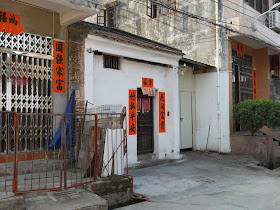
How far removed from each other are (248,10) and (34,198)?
1290 centimetres

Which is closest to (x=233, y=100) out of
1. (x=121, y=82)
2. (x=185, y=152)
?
(x=185, y=152)

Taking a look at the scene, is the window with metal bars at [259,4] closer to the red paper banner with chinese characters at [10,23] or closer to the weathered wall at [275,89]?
the weathered wall at [275,89]

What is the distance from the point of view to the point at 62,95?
785 cm

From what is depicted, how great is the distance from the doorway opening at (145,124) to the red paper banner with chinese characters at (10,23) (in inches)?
171

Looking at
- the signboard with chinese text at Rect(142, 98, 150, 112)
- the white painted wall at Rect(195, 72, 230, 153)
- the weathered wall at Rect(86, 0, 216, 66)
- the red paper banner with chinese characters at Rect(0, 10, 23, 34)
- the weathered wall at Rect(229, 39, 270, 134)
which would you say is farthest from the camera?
the weathered wall at Rect(229, 39, 270, 134)

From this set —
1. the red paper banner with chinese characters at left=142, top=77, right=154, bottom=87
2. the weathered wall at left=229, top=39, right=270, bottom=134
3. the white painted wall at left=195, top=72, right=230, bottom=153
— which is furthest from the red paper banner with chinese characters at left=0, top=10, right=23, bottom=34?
the weathered wall at left=229, top=39, right=270, bottom=134

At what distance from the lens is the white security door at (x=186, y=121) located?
40.3 feet

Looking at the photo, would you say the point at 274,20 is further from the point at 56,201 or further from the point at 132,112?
the point at 56,201

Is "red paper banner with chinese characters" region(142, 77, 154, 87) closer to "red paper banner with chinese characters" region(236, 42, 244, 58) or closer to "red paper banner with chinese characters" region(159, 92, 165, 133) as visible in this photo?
"red paper banner with chinese characters" region(159, 92, 165, 133)

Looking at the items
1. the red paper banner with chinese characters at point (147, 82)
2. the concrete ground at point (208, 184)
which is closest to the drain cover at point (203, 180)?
the concrete ground at point (208, 184)

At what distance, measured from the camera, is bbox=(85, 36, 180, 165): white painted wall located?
8.10m

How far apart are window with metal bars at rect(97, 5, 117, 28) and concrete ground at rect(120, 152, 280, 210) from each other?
928 centimetres

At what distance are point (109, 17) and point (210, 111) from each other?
841cm

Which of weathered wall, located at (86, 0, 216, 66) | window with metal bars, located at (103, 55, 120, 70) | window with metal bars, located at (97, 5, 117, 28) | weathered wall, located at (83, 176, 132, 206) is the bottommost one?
weathered wall, located at (83, 176, 132, 206)
